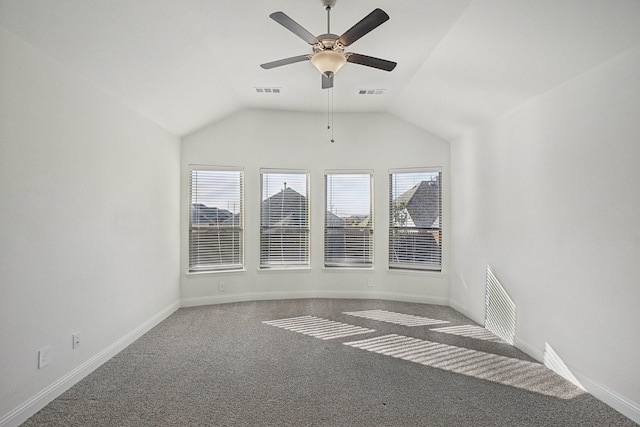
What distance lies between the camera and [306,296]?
18.3ft

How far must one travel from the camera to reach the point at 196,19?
9.45 ft

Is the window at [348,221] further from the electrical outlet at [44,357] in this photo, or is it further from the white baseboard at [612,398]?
the electrical outlet at [44,357]

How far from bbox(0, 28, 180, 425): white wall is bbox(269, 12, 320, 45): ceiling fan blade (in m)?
1.70

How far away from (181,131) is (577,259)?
4.77m

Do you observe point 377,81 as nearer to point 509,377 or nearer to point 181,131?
point 181,131

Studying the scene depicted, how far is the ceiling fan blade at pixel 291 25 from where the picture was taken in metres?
2.22

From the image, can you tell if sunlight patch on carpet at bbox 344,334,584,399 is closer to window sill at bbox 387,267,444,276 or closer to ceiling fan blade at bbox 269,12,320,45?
window sill at bbox 387,267,444,276

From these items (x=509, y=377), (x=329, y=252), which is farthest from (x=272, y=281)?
(x=509, y=377)

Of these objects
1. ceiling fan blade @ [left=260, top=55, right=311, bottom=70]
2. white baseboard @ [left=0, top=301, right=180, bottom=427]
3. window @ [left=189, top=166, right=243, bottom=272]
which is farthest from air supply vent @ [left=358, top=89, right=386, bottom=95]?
white baseboard @ [left=0, top=301, right=180, bottom=427]

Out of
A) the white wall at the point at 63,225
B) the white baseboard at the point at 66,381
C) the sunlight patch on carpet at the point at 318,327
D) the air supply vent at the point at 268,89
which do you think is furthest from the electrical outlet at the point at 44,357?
the air supply vent at the point at 268,89

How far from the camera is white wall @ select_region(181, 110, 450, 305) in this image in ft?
17.3

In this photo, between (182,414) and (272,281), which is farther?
(272,281)

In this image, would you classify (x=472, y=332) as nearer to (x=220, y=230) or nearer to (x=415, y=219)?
(x=415, y=219)

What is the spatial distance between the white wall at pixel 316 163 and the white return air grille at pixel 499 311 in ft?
3.61
